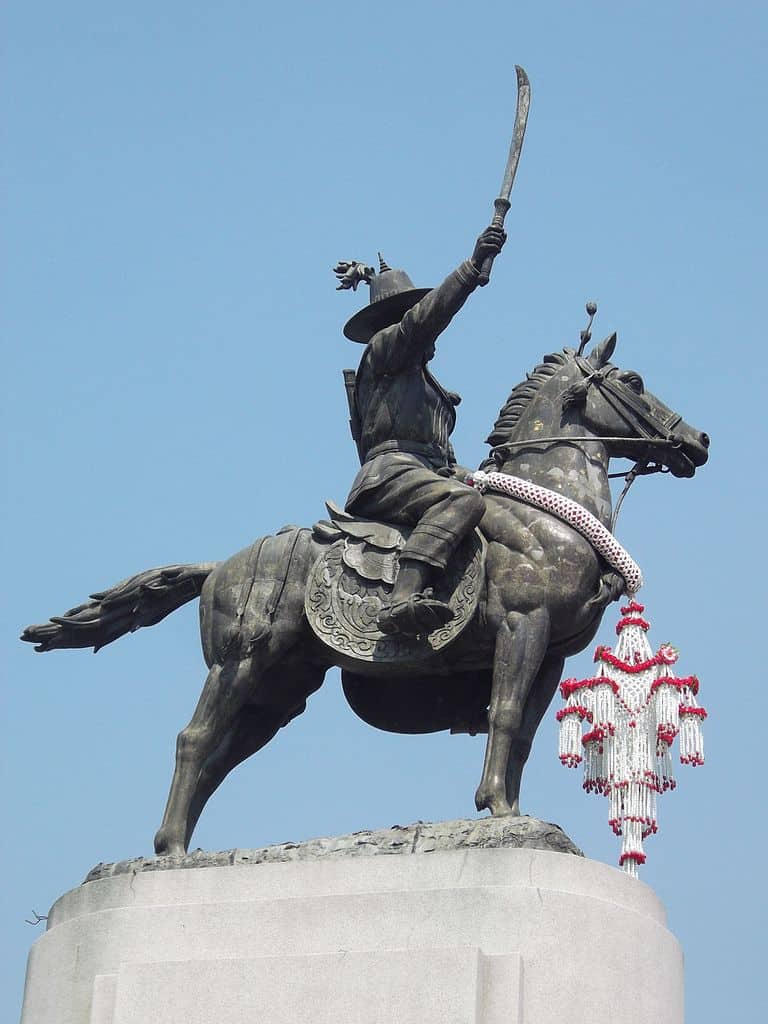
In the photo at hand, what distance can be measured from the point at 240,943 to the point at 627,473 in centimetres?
388

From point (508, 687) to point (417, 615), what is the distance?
0.68 m

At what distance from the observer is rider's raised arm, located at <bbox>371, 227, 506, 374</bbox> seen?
507 inches

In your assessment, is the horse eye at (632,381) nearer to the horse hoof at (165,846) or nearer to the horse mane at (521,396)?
the horse mane at (521,396)

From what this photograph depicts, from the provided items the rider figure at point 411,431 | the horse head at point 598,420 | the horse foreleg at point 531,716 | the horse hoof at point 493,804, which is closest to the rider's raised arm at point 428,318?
the rider figure at point 411,431

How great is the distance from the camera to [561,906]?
1157cm

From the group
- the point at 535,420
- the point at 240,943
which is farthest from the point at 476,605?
the point at 240,943

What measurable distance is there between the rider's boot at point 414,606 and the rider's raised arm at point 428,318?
1.44 m

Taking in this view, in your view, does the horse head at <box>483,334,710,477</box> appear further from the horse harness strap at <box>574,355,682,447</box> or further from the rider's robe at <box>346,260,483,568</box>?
the rider's robe at <box>346,260,483,568</box>

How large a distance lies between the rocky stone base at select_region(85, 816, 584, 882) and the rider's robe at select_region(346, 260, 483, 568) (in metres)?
1.57

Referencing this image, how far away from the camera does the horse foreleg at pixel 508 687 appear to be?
40.4ft

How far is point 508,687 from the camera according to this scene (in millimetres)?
12453

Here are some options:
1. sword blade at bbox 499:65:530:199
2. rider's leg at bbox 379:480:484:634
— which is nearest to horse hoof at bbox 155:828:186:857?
rider's leg at bbox 379:480:484:634

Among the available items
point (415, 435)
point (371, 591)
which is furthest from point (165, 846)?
point (415, 435)

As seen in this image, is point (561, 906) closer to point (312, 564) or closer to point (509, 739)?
point (509, 739)
